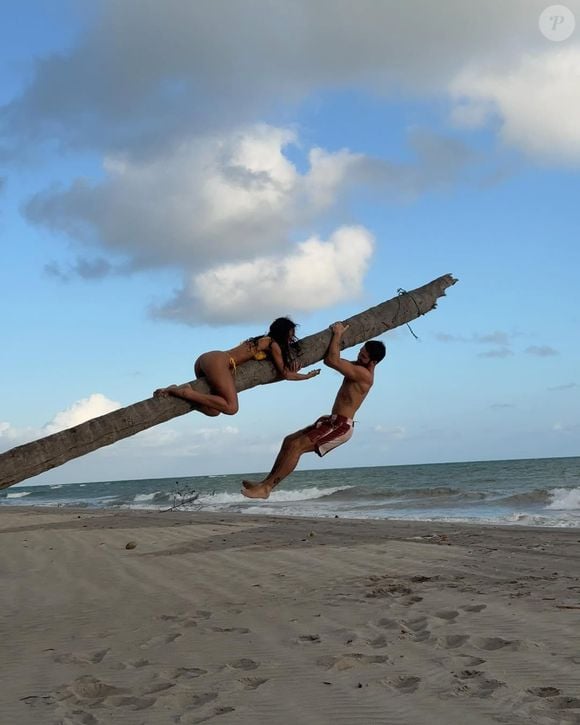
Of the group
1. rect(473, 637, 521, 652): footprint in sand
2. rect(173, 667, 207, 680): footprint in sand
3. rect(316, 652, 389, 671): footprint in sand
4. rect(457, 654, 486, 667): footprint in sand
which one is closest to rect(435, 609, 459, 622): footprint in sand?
rect(473, 637, 521, 652): footprint in sand

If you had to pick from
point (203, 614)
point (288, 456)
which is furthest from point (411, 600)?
point (203, 614)

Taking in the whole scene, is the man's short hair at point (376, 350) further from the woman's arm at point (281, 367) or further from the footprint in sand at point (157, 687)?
the footprint in sand at point (157, 687)

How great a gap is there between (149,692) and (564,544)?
935cm

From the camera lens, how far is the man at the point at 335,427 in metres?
6.43

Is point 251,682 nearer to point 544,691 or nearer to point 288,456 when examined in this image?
point 544,691

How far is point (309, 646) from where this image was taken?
5559 mm

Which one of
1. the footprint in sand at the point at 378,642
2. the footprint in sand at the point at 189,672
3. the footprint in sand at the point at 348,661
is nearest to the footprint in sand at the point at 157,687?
the footprint in sand at the point at 189,672

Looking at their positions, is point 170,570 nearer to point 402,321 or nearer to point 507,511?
point 402,321

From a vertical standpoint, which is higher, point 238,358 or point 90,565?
point 238,358

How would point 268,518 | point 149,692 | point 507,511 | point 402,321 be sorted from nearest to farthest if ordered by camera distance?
1. point 149,692
2. point 402,321
3. point 268,518
4. point 507,511

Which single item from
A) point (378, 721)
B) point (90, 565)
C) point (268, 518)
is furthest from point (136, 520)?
point (378, 721)

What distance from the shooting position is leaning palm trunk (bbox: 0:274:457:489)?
4.83m

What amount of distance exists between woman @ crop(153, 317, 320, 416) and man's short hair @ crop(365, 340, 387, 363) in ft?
2.77

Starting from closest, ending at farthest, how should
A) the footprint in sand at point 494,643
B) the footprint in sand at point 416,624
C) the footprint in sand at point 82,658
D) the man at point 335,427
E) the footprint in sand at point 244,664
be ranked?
the footprint in sand at point 244,664 < the footprint in sand at point 494,643 < the footprint in sand at point 82,658 < the footprint in sand at point 416,624 < the man at point 335,427
